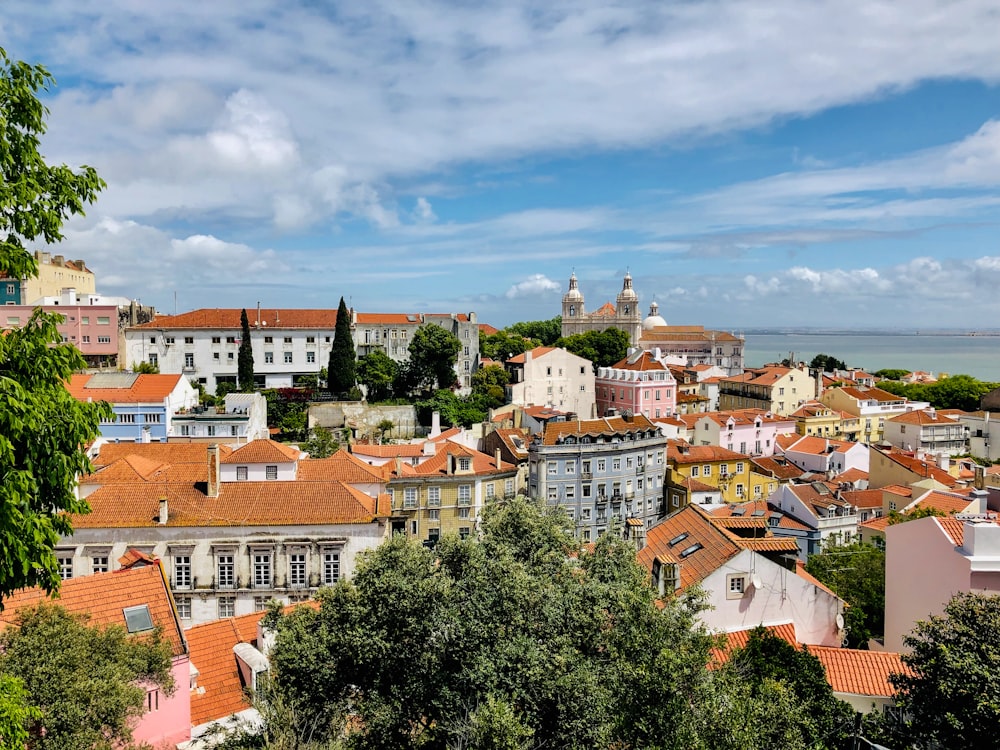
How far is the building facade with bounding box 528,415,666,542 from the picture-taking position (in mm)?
43250

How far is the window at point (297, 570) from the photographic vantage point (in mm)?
27250

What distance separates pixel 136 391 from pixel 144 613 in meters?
34.0

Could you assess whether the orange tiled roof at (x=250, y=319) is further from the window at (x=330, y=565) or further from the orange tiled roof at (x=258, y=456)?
the window at (x=330, y=565)

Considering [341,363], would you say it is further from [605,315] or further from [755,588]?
[605,315]

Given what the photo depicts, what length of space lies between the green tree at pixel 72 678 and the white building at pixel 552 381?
54.9 m

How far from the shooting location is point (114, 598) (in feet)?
55.3

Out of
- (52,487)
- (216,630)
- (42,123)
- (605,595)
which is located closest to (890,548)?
(605,595)

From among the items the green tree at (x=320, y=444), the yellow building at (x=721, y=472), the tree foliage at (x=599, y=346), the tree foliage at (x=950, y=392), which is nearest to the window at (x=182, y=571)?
the green tree at (x=320, y=444)

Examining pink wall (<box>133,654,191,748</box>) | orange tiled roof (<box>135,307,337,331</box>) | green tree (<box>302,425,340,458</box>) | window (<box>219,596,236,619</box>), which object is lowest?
window (<box>219,596,236,619</box>)

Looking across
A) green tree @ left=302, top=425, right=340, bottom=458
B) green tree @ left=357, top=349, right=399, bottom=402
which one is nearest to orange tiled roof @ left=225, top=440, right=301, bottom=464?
green tree @ left=302, top=425, right=340, bottom=458

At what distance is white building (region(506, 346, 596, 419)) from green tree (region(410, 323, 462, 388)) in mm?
6688

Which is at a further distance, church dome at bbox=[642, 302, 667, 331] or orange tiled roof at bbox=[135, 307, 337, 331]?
church dome at bbox=[642, 302, 667, 331]

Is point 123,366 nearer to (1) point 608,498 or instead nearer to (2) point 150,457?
(2) point 150,457

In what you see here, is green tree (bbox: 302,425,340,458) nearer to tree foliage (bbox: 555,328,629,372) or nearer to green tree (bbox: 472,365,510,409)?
green tree (bbox: 472,365,510,409)
